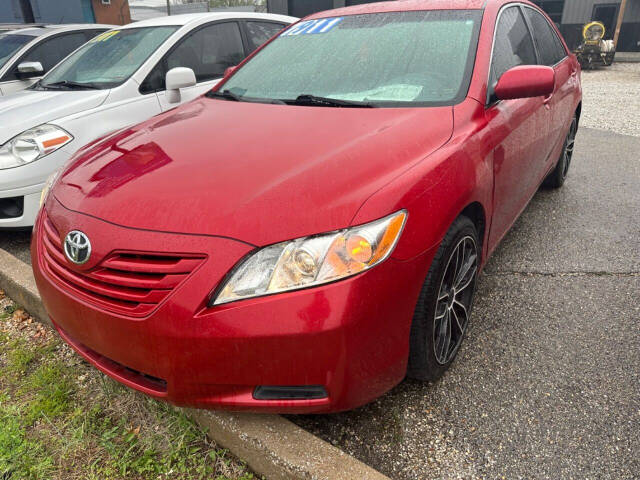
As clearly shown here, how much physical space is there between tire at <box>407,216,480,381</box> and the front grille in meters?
0.80

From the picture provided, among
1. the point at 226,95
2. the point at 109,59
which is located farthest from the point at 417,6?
the point at 109,59

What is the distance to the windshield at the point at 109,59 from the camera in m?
3.98

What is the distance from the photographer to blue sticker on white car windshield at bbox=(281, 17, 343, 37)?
2857 mm

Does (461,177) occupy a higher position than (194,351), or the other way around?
(461,177)

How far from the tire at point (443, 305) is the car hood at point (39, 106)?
294cm

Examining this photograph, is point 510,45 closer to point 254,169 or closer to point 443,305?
point 443,305

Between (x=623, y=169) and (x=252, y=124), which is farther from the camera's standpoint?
(x=623, y=169)

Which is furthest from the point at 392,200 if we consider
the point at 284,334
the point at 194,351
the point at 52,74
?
the point at 52,74

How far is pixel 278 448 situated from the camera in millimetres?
1566

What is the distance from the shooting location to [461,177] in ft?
5.98

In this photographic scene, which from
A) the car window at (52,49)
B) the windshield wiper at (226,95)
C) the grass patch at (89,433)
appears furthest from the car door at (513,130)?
the car window at (52,49)

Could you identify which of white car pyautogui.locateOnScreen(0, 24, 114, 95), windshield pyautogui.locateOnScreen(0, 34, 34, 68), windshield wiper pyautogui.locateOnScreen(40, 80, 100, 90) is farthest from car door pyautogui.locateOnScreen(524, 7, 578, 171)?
windshield pyautogui.locateOnScreen(0, 34, 34, 68)

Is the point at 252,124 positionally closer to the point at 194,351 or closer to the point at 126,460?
the point at 194,351

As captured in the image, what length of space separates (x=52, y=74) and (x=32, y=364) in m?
3.10
